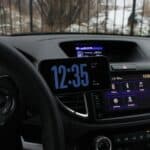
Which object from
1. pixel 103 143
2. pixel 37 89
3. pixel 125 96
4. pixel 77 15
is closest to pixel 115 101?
pixel 125 96

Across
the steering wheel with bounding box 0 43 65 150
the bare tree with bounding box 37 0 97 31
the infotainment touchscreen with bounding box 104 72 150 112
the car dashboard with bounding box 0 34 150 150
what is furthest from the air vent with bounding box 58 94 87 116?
the bare tree with bounding box 37 0 97 31

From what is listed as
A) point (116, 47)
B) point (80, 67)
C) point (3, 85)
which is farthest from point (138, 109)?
point (3, 85)

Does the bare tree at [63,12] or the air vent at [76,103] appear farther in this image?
the bare tree at [63,12]

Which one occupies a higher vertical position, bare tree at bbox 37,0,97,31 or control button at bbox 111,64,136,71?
control button at bbox 111,64,136,71

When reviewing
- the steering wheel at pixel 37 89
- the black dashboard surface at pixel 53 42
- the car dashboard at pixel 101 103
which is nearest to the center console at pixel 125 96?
the car dashboard at pixel 101 103

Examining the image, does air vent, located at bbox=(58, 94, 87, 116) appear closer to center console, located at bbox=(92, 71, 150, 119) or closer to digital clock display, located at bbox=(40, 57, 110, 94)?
center console, located at bbox=(92, 71, 150, 119)

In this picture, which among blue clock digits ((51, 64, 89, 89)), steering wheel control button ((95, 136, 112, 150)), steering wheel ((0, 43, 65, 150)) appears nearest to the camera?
steering wheel ((0, 43, 65, 150))

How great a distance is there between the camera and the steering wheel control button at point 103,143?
1834 mm

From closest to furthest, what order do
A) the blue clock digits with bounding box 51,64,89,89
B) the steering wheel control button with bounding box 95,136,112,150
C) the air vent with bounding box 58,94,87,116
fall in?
the blue clock digits with bounding box 51,64,89,89 < the air vent with bounding box 58,94,87,116 < the steering wheel control button with bounding box 95,136,112,150

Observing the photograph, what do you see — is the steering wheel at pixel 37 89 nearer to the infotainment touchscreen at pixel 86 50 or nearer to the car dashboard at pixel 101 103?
the car dashboard at pixel 101 103

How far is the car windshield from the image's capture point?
4691mm

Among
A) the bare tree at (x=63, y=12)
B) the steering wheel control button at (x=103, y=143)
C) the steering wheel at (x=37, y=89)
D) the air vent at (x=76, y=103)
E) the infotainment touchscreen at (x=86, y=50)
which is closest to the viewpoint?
the steering wheel at (x=37, y=89)

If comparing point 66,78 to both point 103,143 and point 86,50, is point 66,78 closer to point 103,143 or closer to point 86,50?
point 103,143

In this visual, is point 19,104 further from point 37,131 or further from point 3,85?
point 37,131
